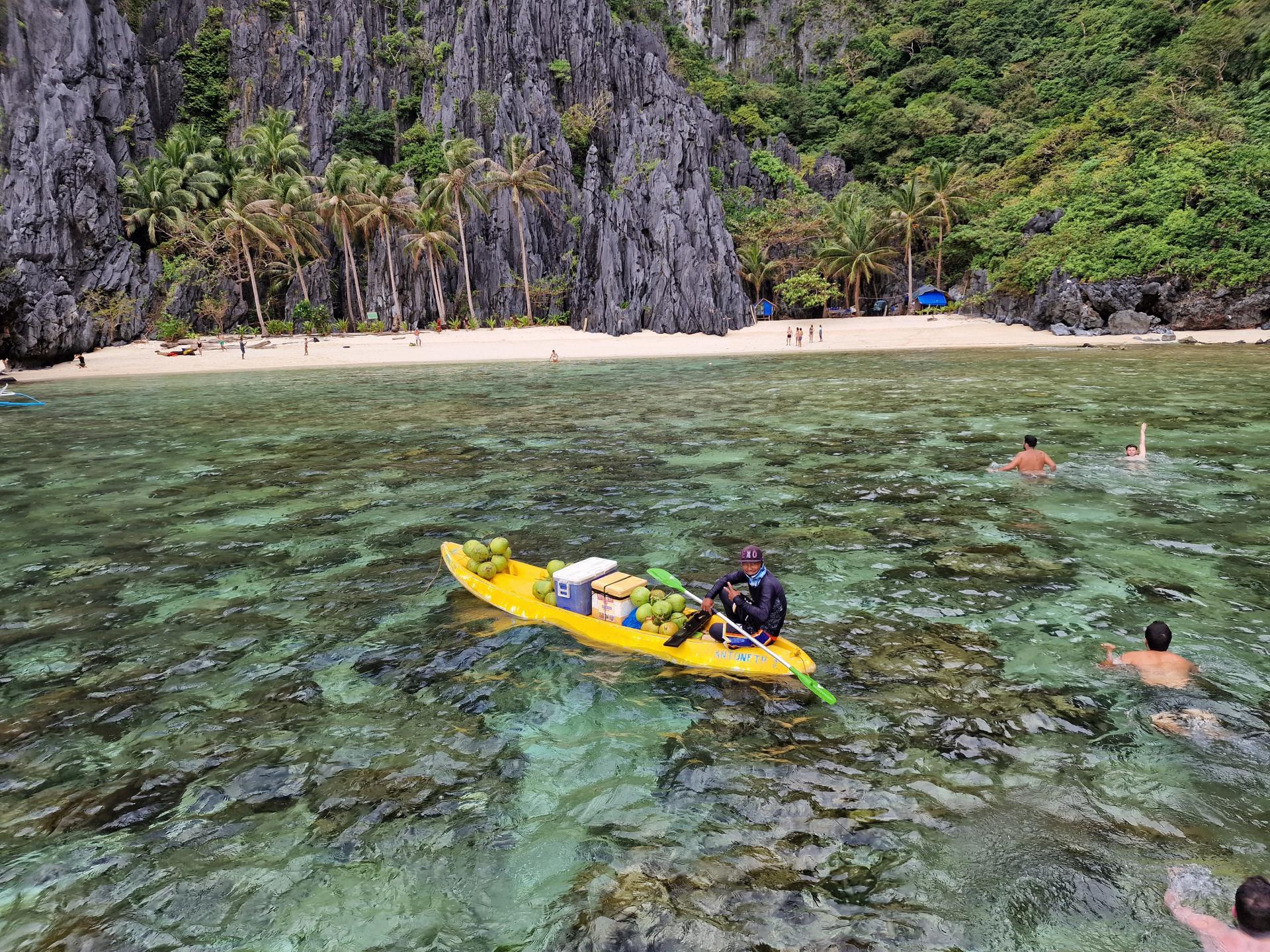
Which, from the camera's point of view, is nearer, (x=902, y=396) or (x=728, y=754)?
(x=728, y=754)

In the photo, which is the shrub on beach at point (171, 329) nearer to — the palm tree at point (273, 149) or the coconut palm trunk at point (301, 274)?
the coconut palm trunk at point (301, 274)

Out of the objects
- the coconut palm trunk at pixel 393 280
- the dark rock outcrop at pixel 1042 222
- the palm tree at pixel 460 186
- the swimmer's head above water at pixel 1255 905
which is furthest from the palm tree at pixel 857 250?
the swimmer's head above water at pixel 1255 905

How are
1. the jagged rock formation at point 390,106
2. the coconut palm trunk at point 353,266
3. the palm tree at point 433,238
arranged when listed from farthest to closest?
the coconut palm trunk at point 353,266
the palm tree at point 433,238
the jagged rock formation at point 390,106

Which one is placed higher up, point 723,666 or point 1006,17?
point 1006,17

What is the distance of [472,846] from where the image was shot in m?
6.41

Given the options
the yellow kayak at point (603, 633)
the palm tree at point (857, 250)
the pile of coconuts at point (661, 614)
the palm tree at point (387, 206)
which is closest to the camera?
the yellow kayak at point (603, 633)

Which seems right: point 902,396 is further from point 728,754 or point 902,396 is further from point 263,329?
point 263,329

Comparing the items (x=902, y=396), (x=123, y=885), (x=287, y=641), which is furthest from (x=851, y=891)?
(x=902, y=396)

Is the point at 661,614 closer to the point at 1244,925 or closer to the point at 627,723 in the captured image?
the point at 627,723

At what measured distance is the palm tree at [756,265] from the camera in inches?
2837

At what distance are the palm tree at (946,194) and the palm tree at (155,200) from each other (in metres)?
68.7

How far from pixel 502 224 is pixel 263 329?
25686mm

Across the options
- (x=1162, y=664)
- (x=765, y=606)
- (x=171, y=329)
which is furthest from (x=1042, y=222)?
(x=171, y=329)

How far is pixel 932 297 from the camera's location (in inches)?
2569
